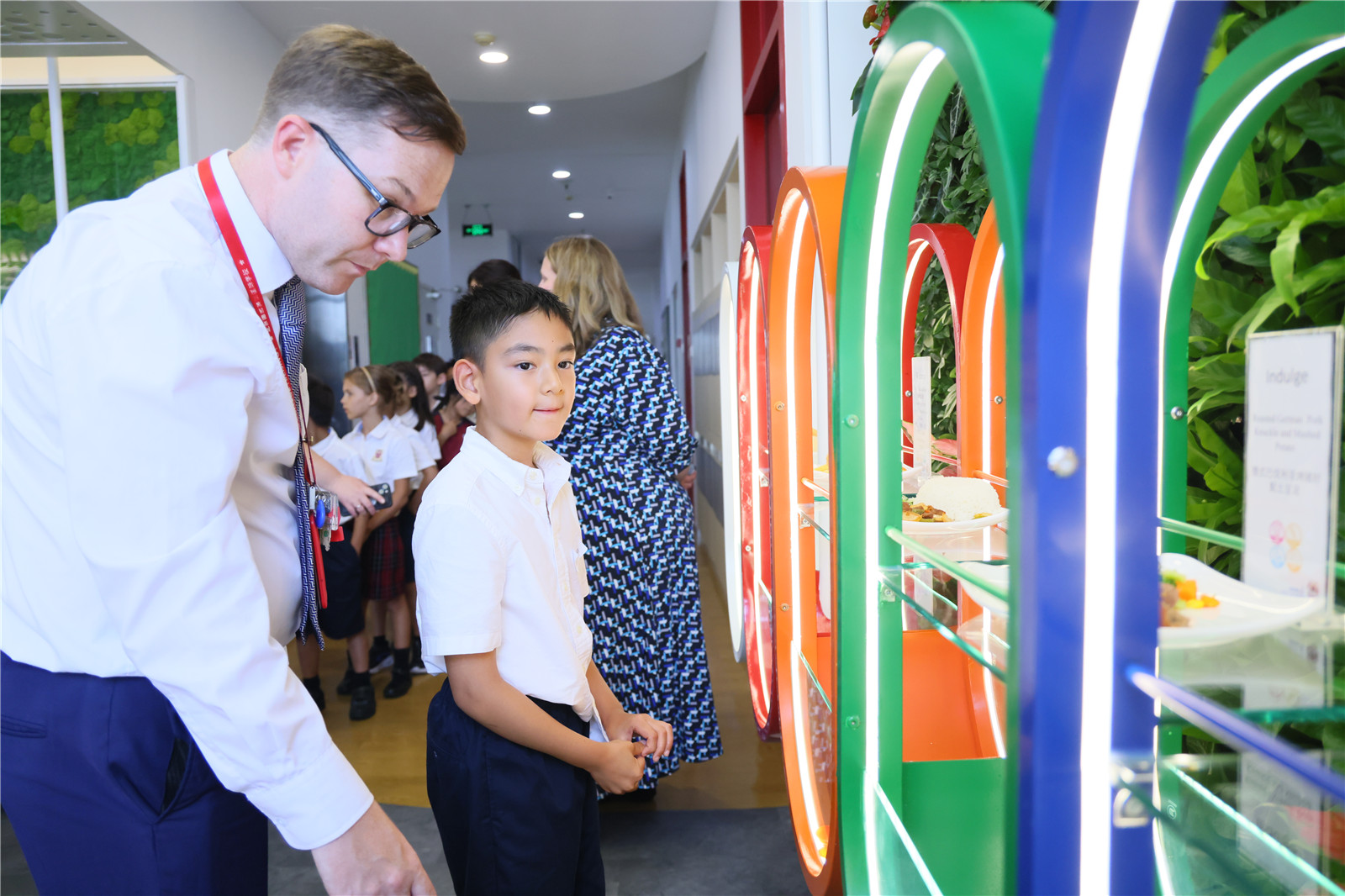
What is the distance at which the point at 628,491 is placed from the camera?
2678mm

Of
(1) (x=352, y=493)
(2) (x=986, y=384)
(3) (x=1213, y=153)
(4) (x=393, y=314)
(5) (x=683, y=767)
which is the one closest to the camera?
(3) (x=1213, y=153)

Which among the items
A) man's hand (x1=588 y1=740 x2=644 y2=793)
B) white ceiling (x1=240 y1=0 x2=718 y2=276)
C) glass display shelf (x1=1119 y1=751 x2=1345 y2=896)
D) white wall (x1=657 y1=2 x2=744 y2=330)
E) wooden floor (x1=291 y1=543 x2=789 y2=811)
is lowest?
wooden floor (x1=291 y1=543 x2=789 y2=811)

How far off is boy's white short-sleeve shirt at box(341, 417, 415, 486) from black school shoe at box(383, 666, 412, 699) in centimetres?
88

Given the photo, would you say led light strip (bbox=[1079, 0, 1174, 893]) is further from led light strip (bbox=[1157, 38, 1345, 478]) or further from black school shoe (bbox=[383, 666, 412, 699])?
black school shoe (bbox=[383, 666, 412, 699])

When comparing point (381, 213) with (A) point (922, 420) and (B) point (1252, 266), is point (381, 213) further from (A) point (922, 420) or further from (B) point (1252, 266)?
(B) point (1252, 266)

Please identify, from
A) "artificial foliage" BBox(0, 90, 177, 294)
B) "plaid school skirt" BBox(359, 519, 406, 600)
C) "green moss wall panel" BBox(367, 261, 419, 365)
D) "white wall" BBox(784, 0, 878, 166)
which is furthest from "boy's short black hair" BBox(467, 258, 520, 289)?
"green moss wall panel" BBox(367, 261, 419, 365)

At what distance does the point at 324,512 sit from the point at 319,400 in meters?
2.81

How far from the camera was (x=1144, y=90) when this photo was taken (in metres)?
0.52

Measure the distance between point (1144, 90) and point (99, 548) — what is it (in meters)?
0.93

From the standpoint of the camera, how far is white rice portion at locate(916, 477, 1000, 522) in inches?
48.4

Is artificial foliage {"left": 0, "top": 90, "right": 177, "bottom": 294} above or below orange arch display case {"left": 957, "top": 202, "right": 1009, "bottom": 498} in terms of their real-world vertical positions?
above

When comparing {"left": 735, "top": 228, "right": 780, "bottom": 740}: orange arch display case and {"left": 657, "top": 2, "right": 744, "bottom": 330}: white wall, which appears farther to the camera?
{"left": 657, "top": 2, "right": 744, "bottom": 330}: white wall

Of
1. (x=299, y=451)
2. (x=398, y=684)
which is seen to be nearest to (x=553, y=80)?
(x=398, y=684)

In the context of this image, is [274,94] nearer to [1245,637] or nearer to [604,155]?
[1245,637]
